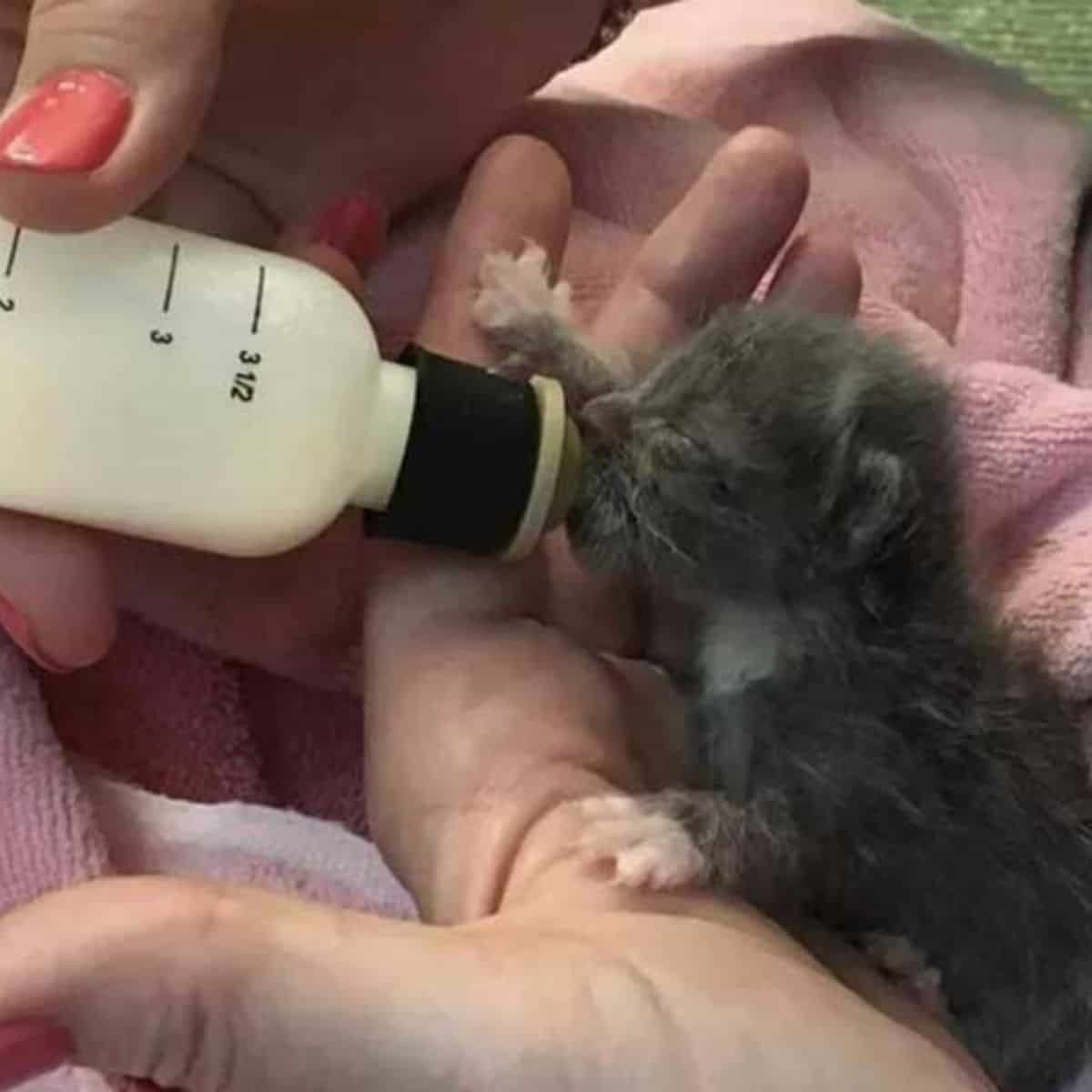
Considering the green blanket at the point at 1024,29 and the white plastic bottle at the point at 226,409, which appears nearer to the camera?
the white plastic bottle at the point at 226,409

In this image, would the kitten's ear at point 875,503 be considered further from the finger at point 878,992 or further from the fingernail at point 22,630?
the fingernail at point 22,630

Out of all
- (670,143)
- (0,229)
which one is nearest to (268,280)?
(0,229)

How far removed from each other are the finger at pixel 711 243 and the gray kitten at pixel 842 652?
0.17 ft

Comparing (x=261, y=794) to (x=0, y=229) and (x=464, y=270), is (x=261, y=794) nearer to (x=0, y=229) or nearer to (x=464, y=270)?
(x=464, y=270)

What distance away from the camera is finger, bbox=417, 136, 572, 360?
1.02m

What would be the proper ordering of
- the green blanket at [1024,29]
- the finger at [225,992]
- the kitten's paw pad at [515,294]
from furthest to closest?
the green blanket at [1024,29] → the kitten's paw pad at [515,294] → the finger at [225,992]

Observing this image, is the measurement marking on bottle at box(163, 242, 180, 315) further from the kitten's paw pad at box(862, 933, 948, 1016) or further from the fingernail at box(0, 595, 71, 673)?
the kitten's paw pad at box(862, 933, 948, 1016)

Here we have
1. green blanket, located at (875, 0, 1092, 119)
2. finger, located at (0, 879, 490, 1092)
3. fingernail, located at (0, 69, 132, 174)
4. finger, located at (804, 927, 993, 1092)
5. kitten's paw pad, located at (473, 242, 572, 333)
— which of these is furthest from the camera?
green blanket, located at (875, 0, 1092, 119)

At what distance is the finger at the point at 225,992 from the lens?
0.65m

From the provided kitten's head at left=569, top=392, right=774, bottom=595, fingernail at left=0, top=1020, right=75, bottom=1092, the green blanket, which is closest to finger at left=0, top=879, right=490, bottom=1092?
fingernail at left=0, top=1020, right=75, bottom=1092

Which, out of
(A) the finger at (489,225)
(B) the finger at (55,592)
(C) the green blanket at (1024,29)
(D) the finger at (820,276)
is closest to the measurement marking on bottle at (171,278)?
(B) the finger at (55,592)

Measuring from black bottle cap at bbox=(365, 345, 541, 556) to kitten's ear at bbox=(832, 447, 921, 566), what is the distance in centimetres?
15

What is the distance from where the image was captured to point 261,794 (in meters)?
1.09

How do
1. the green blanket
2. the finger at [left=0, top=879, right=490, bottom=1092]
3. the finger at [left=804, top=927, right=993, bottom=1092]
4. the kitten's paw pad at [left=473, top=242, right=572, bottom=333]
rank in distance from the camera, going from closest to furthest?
1. the finger at [left=0, top=879, right=490, bottom=1092]
2. the finger at [left=804, top=927, right=993, bottom=1092]
3. the kitten's paw pad at [left=473, top=242, right=572, bottom=333]
4. the green blanket
